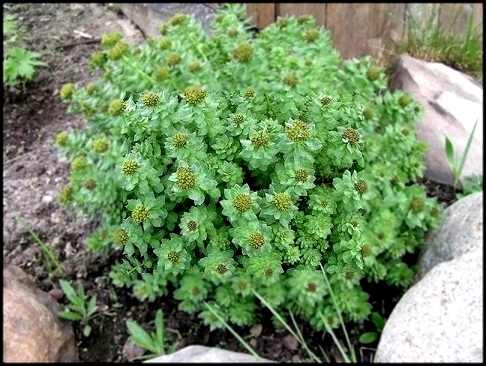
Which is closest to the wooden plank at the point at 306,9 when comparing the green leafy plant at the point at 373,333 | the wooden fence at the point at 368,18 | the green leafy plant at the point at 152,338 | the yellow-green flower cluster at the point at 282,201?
the wooden fence at the point at 368,18

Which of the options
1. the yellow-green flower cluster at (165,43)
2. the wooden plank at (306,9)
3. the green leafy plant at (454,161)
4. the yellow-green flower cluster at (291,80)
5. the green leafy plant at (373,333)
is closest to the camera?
the yellow-green flower cluster at (291,80)

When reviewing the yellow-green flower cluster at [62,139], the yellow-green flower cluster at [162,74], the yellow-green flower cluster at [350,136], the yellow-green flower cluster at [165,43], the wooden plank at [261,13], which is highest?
the yellow-green flower cluster at [350,136]

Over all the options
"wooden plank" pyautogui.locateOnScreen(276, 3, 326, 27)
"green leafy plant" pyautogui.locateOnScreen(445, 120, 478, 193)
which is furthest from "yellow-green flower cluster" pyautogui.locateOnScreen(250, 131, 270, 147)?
"wooden plank" pyautogui.locateOnScreen(276, 3, 326, 27)

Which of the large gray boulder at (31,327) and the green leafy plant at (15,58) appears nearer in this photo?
the large gray boulder at (31,327)

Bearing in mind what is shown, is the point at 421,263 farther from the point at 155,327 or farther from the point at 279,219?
the point at 279,219

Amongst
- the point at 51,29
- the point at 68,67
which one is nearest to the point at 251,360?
the point at 68,67

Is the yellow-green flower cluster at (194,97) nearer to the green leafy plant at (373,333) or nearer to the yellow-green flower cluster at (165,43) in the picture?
the yellow-green flower cluster at (165,43)

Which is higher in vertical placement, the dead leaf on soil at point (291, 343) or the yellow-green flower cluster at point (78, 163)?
the yellow-green flower cluster at point (78, 163)
